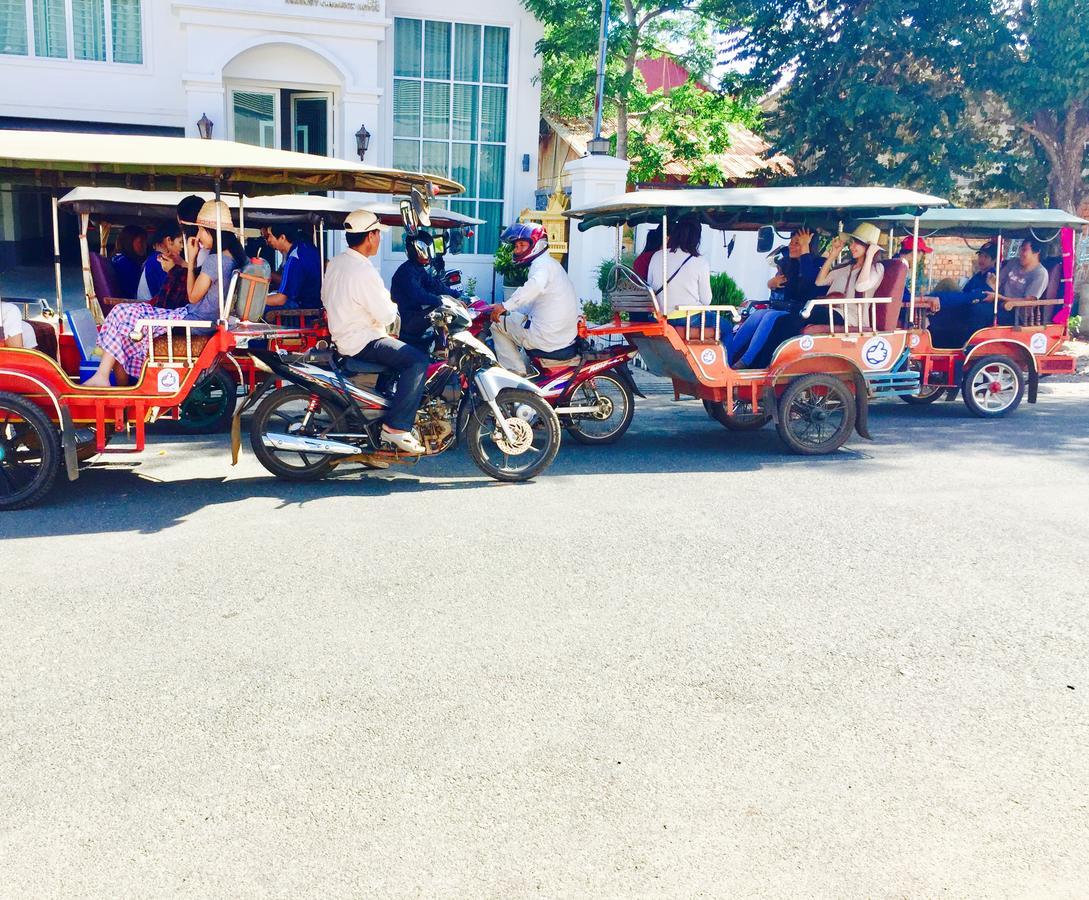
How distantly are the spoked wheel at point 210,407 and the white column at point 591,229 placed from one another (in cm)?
612

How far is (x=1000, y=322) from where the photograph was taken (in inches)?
446

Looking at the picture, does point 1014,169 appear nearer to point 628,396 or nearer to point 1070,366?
point 1070,366

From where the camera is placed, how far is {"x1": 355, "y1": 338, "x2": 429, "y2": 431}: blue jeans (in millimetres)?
7711

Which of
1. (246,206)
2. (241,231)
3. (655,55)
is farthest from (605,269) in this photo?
(241,231)

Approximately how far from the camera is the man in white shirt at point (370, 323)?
7.65 meters

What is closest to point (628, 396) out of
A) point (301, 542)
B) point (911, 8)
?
point (301, 542)

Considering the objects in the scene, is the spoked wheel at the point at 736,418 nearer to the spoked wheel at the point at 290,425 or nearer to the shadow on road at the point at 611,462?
the shadow on road at the point at 611,462

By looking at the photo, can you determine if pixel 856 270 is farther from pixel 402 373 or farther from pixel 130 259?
pixel 130 259

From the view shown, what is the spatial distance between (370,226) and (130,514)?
252 cm

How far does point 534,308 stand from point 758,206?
2015 millimetres

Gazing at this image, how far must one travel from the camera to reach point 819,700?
14.2 ft

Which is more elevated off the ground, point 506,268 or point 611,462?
point 506,268

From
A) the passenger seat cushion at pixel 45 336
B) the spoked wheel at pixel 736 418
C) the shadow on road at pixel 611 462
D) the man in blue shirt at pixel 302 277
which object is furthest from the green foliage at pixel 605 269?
the passenger seat cushion at pixel 45 336

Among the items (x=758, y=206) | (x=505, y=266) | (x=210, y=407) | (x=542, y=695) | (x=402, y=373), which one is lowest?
(x=542, y=695)
